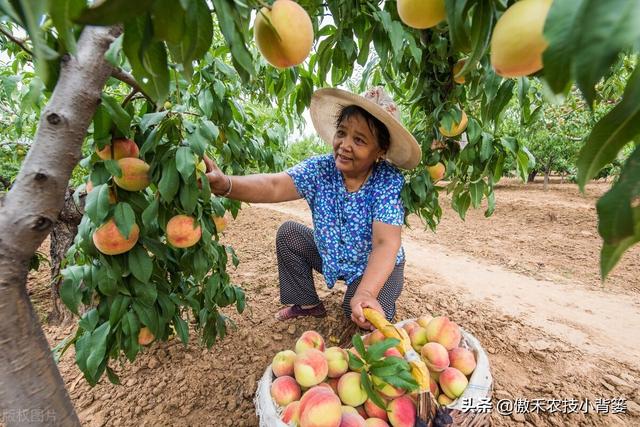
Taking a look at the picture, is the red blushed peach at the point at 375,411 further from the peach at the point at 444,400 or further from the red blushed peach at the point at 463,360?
the red blushed peach at the point at 463,360

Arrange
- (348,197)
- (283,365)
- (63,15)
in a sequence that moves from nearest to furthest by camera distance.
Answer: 1. (63,15)
2. (283,365)
3. (348,197)

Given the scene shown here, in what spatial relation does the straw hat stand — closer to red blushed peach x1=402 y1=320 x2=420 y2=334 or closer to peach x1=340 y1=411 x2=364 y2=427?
red blushed peach x1=402 y1=320 x2=420 y2=334

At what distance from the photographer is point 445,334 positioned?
1397 millimetres

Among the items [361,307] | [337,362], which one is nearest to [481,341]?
[361,307]

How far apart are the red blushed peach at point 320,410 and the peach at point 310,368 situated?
0.09 meters

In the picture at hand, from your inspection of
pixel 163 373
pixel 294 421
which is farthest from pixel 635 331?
pixel 163 373

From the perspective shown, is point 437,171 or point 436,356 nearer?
point 436,356

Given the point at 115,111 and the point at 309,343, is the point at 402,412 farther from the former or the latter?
the point at 115,111

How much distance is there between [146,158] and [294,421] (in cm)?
91

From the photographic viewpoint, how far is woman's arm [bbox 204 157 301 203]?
1.44 m

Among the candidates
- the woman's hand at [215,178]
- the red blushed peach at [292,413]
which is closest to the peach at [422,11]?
the woman's hand at [215,178]

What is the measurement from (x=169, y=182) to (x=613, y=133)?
0.96 metres

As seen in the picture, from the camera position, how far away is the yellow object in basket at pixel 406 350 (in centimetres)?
108

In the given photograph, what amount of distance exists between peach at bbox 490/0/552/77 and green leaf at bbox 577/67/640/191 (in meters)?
0.15
